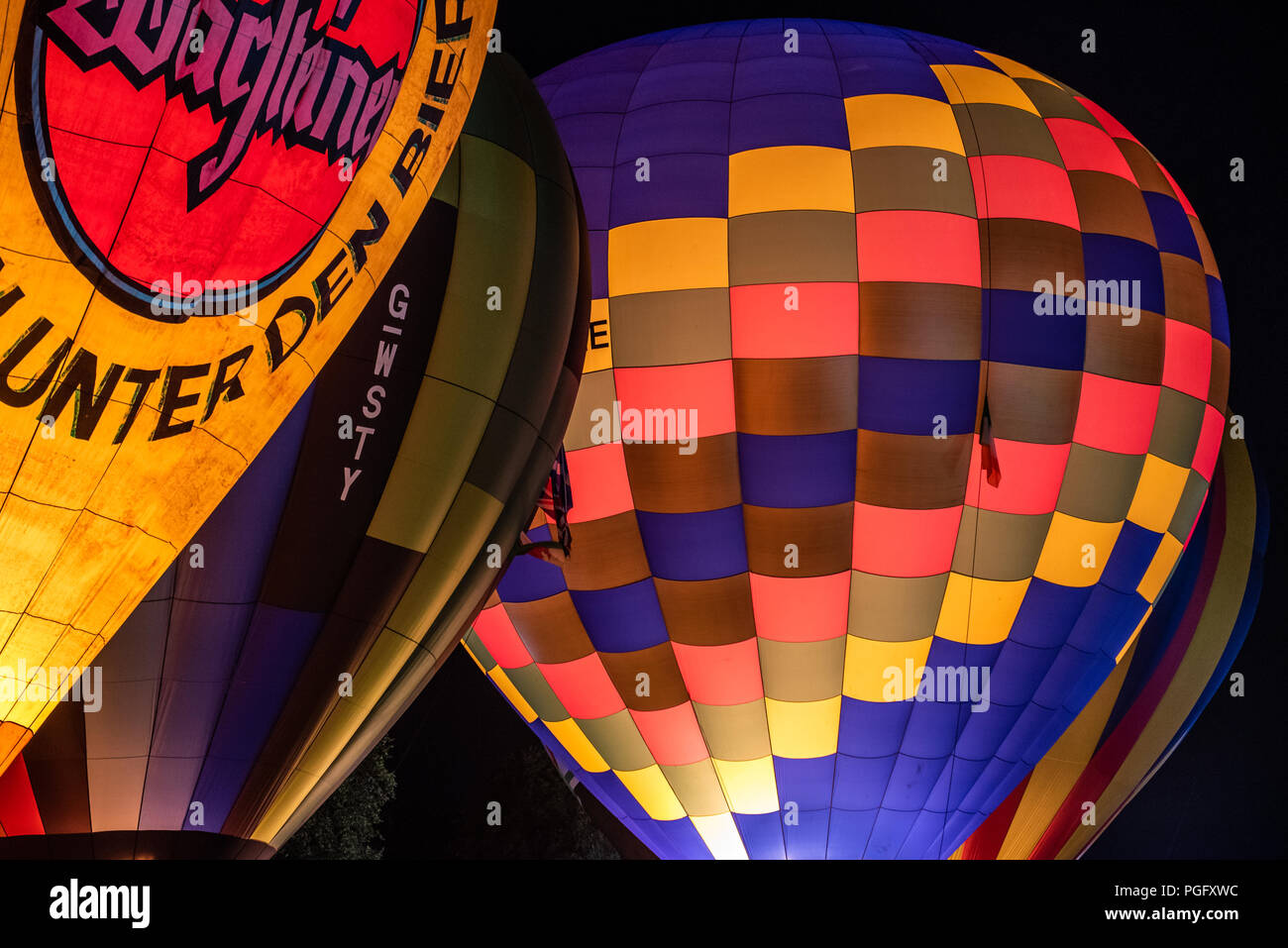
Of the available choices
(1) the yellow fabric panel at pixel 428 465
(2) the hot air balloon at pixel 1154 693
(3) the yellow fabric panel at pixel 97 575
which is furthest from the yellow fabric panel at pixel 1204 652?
(3) the yellow fabric panel at pixel 97 575

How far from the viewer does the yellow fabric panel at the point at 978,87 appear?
4434 millimetres

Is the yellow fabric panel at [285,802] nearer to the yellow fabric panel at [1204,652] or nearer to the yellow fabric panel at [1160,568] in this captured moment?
the yellow fabric panel at [1160,568]

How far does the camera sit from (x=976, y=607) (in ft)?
14.1

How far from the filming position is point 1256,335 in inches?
290

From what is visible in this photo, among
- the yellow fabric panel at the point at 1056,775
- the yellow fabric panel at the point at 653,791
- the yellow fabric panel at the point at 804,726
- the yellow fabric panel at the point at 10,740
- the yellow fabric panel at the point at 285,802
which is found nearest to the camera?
the yellow fabric panel at the point at 10,740

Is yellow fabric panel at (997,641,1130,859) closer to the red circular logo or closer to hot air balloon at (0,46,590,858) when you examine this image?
hot air balloon at (0,46,590,858)

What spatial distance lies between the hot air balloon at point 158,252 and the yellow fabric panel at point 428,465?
490mm

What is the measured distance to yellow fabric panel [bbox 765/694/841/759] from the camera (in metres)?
4.36

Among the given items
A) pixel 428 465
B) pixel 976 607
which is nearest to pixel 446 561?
pixel 428 465

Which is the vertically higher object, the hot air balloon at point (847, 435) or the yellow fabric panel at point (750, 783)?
the hot air balloon at point (847, 435)

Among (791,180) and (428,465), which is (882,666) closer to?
(791,180)

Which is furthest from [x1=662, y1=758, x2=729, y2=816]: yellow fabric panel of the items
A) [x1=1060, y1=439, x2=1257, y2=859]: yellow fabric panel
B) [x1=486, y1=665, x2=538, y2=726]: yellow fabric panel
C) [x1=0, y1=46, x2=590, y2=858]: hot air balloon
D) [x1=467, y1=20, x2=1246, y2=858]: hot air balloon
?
[x1=1060, y1=439, x2=1257, y2=859]: yellow fabric panel

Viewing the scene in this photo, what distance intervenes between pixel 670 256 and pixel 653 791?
77.6 inches
